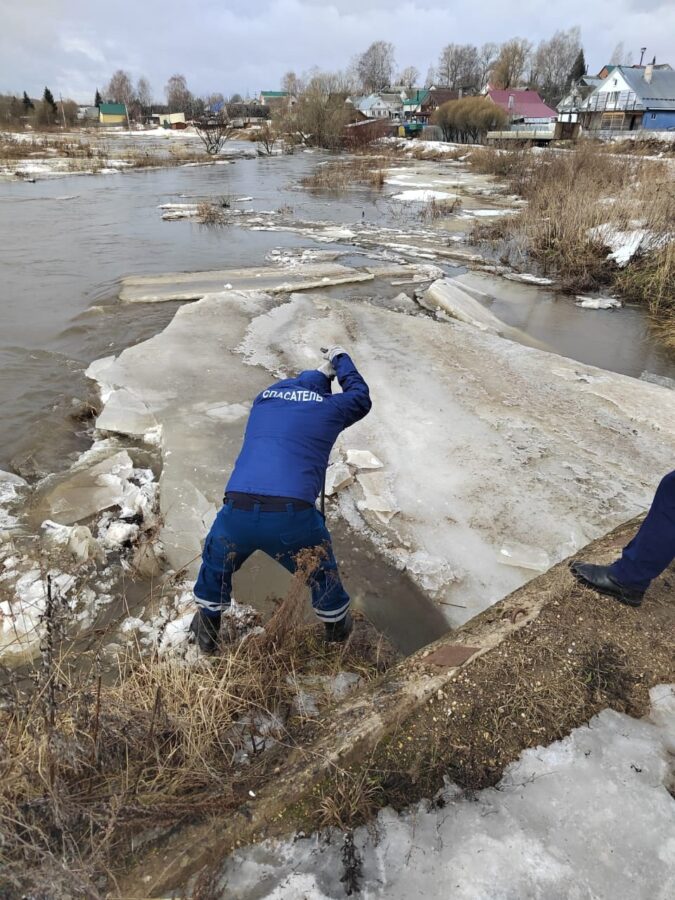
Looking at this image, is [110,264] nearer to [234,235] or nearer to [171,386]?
[234,235]

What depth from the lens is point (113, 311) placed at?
26.0 feet

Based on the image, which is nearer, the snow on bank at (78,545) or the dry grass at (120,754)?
the dry grass at (120,754)

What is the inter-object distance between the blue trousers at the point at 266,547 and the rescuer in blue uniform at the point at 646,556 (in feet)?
4.06

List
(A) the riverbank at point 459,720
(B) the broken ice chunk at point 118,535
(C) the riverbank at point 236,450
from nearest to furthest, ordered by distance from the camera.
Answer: (A) the riverbank at point 459,720 < (C) the riverbank at point 236,450 < (B) the broken ice chunk at point 118,535

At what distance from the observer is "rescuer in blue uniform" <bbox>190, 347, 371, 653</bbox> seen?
2242 mm

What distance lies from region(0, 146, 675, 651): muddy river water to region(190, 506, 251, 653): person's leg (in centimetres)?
93

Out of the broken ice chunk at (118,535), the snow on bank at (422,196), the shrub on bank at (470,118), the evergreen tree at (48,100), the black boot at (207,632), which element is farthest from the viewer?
the evergreen tree at (48,100)

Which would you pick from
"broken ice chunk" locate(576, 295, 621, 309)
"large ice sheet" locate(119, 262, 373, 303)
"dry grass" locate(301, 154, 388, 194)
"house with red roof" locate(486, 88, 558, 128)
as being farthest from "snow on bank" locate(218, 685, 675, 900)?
"house with red roof" locate(486, 88, 558, 128)

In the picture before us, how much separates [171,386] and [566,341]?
5499mm

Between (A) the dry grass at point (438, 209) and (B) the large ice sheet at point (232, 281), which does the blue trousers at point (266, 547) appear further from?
(A) the dry grass at point (438, 209)

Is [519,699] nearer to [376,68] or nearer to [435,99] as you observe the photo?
[435,99]

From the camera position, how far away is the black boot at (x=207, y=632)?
248cm

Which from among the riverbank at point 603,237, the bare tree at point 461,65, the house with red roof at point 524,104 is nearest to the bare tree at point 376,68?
the bare tree at point 461,65

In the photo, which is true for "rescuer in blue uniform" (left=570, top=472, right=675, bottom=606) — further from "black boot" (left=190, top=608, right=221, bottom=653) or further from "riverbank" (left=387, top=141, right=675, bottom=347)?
"riverbank" (left=387, top=141, right=675, bottom=347)
